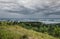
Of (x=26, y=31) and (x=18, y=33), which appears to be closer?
(x=18, y=33)

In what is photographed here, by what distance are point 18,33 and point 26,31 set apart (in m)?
0.36

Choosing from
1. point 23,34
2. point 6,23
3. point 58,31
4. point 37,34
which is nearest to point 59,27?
point 58,31

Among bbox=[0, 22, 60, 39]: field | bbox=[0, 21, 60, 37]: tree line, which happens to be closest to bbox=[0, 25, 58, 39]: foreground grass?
bbox=[0, 22, 60, 39]: field

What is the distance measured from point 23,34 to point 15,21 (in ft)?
2.46

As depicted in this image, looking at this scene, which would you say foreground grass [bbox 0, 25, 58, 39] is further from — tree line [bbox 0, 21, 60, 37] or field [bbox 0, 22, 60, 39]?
tree line [bbox 0, 21, 60, 37]

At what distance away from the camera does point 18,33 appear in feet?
19.5

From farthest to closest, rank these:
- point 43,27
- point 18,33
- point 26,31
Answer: point 43,27 → point 26,31 → point 18,33

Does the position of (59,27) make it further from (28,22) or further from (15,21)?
(15,21)

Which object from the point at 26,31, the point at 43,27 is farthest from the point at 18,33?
the point at 43,27

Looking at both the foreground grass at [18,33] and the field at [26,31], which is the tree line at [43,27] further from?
the foreground grass at [18,33]

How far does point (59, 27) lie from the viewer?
6.77 metres

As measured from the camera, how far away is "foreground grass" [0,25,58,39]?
5.74 metres

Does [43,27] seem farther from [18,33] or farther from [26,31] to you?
[18,33]

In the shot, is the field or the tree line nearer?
the field
